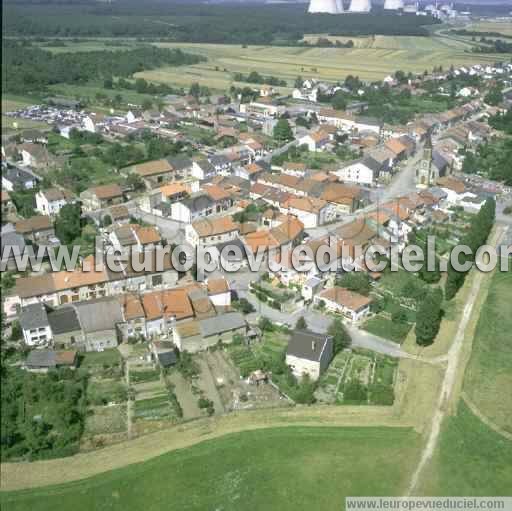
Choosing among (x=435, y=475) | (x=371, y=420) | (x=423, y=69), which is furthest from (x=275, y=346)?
(x=423, y=69)

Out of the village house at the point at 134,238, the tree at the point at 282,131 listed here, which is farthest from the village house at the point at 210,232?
the tree at the point at 282,131

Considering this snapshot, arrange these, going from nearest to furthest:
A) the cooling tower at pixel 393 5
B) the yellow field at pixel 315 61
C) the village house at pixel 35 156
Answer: the village house at pixel 35 156, the yellow field at pixel 315 61, the cooling tower at pixel 393 5

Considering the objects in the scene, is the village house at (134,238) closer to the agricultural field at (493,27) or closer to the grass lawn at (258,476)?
the grass lawn at (258,476)

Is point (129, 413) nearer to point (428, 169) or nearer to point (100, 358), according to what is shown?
point (100, 358)

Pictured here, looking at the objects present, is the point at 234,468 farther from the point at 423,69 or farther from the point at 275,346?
the point at 423,69

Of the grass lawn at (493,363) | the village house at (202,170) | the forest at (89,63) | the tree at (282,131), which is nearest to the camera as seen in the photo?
the grass lawn at (493,363)

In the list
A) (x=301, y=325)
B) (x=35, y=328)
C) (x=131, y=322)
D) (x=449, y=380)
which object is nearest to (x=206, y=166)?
(x=131, y=322)
